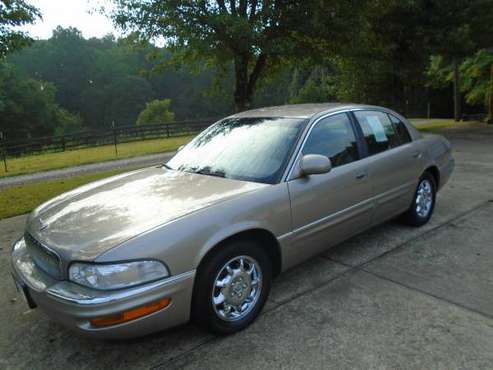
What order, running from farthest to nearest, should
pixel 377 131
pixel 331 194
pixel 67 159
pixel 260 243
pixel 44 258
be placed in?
pixel 67 159
pixel 377 131
pixel 331 194
pixel 260 243
pixel 44 258

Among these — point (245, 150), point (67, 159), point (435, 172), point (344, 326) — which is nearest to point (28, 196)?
point (245, 150)

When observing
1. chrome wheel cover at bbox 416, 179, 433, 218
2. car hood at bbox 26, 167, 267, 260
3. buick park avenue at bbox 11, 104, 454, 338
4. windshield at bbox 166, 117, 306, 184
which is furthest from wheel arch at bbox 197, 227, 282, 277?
chrome wheel cover at bbox 416, 179, 433, 218

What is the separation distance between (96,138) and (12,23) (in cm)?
1799

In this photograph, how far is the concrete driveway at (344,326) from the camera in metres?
2.42

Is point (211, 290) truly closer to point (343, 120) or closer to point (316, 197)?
point (316, 197)

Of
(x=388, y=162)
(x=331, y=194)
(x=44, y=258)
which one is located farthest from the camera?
(x=388, y=162)

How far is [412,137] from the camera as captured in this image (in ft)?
14.6

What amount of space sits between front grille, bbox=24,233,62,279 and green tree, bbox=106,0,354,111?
262 inches

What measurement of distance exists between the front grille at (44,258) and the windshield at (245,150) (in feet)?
4.51

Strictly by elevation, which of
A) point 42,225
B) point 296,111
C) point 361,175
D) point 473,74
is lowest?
point 42,225

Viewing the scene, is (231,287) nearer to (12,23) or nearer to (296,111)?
(296,111)

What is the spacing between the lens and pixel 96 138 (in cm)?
2400

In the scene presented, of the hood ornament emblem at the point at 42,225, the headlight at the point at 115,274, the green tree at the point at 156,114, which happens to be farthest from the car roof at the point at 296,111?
the green tree at the point at 156,114

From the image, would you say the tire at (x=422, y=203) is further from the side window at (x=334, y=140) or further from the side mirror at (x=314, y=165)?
the side mirror at (x=314, y=165)
